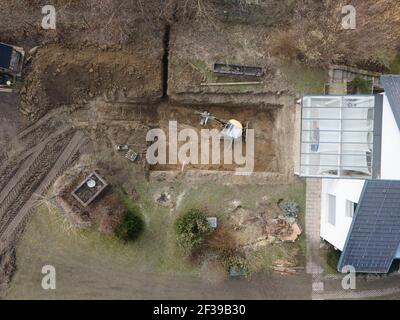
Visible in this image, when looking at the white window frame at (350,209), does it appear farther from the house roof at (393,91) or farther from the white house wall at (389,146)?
the house roof at (393,91)

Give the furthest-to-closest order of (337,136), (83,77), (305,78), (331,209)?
(305,78)
(331,209)
(83,77)
(337,136)

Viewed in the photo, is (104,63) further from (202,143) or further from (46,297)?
(46,297)

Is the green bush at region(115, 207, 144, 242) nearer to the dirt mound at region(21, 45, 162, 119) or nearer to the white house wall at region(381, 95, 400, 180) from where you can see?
the dirt mound at region(21, 45, 162, 119)

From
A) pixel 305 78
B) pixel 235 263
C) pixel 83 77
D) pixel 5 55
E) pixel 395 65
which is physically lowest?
pixel 235 263

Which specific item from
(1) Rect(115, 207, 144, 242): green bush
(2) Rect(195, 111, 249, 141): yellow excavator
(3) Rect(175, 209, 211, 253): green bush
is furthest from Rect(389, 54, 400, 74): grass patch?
(1) Rect(115, 207, 144, 242): green bush

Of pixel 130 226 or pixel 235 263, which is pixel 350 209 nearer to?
pixel 235 263

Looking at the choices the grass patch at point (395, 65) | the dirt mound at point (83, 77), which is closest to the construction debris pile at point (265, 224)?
the dirt mound at point (83, 77)

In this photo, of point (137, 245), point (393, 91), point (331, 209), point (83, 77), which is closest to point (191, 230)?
point (137, 245)

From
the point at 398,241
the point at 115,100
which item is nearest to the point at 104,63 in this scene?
the point at 115,100
